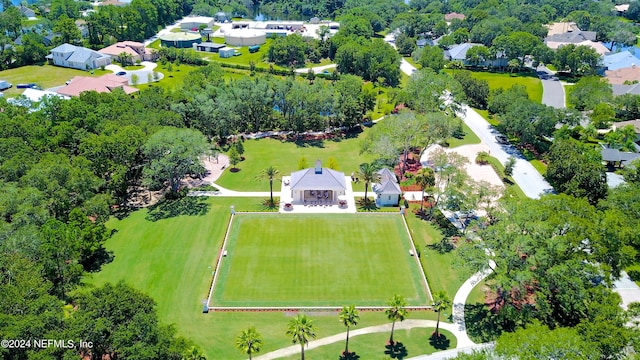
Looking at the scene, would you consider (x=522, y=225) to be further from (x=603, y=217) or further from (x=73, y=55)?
(x=73, y=55)

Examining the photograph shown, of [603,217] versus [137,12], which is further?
[137,12]

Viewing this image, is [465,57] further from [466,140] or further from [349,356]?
[349,356]

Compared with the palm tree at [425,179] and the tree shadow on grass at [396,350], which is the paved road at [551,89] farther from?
the tree shadow on grass at [396,350]

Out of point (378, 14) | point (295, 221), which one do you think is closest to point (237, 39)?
point (378, 14)

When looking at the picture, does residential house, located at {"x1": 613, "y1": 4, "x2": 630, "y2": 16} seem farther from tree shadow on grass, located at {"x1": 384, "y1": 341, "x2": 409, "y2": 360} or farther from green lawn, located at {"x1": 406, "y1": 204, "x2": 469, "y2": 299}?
tree shadow on grass, located at {"x1": 384, "y1": 341, "x2": 409, "y2": 360}

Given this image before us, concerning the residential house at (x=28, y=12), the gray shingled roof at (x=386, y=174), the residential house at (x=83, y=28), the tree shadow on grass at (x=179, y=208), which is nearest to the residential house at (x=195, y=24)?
the residential house at (x=83, y=28)

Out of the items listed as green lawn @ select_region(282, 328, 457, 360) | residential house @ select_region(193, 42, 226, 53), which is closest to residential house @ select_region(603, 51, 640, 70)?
residential house @ select_region(193, 42, 226, 53)

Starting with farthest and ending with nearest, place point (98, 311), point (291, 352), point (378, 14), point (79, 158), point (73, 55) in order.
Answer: point (378, 14) → point (73, 55) → point (79, 158) → point (291, 352) → point (98, 311)
